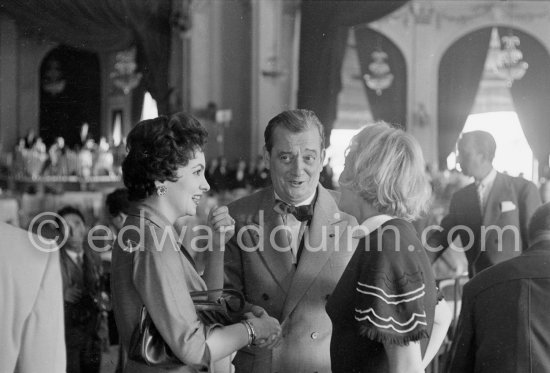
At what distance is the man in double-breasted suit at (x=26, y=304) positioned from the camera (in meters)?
0.97

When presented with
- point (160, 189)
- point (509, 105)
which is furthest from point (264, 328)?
point (509, 105)

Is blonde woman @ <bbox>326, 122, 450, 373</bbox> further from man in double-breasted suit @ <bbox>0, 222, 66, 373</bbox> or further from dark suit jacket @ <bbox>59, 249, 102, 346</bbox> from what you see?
dark suit jacket @ <bbox>59, 249, 102, 346</bbox>

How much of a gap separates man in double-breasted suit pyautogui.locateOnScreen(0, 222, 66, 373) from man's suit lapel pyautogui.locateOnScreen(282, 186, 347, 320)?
74cm

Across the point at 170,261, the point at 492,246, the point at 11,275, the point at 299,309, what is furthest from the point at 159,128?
the point at 492,246

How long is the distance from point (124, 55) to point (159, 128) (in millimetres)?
1539

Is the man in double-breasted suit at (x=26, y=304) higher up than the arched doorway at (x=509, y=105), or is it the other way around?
the arched doorway at (x=509, y=105)

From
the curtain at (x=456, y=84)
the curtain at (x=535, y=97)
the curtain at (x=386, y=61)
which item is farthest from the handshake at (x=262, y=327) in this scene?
the curtain at (x=386, y=61)

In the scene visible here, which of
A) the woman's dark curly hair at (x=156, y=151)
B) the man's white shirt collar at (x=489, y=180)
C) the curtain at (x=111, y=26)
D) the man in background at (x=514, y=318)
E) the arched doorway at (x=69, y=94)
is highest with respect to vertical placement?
the curtain at (x=111, y=26)

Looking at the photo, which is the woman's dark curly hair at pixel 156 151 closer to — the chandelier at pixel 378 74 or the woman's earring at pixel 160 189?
the woman's earring at pixel 160 189

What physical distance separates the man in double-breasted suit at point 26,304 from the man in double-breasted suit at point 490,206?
164 centimetres

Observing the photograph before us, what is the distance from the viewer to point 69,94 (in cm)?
223

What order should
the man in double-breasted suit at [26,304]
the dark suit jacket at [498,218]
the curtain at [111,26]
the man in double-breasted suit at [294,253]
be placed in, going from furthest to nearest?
1. the dark suit jacket at [498,218]
2. the curtain at [111,26]
3. the man in double-breasted suit at [294,253]
4. the man in double-breasted suit at [26,304]

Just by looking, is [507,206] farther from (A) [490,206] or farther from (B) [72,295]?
(B) [72,295]

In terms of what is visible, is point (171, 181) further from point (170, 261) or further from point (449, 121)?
point (449, 121)
